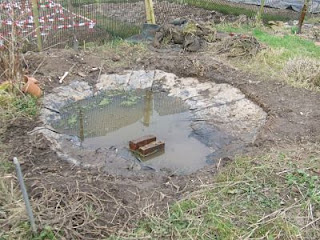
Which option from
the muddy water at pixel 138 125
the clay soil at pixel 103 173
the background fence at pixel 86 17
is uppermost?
the background fence at pixel 86 17

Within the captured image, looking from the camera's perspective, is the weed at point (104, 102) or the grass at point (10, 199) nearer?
the grass at point (10, 199)

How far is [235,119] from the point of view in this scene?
201 inches

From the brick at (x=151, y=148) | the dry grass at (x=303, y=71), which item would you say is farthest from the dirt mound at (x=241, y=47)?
the brick at (x=151, y=148)

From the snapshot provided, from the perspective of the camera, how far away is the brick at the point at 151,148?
4.24 m

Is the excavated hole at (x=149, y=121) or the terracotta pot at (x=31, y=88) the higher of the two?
the terracotta pot at (x=31, y=88)

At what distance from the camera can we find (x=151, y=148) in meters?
4.29

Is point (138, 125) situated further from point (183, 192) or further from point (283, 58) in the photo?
point (283, 58)

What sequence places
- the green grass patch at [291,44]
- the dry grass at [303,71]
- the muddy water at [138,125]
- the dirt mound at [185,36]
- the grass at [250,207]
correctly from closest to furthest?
the grass at [250,207] → the muddy water at [138,125] → the dry grass at [303,71] → the green grass patch at [291,44] → the dirt mound at [185,36]

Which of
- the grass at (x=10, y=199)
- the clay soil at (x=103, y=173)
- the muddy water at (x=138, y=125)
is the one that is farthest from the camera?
the muddy water at (x=138, y=125)

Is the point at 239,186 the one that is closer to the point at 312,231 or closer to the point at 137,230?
the point at 312,231

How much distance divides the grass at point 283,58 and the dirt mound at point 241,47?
0.47ft

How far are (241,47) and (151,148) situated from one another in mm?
3692

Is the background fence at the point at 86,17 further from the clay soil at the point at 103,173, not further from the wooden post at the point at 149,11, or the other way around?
the clay soil at the point at 103,173

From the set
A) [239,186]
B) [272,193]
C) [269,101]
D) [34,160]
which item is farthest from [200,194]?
[269,101]
